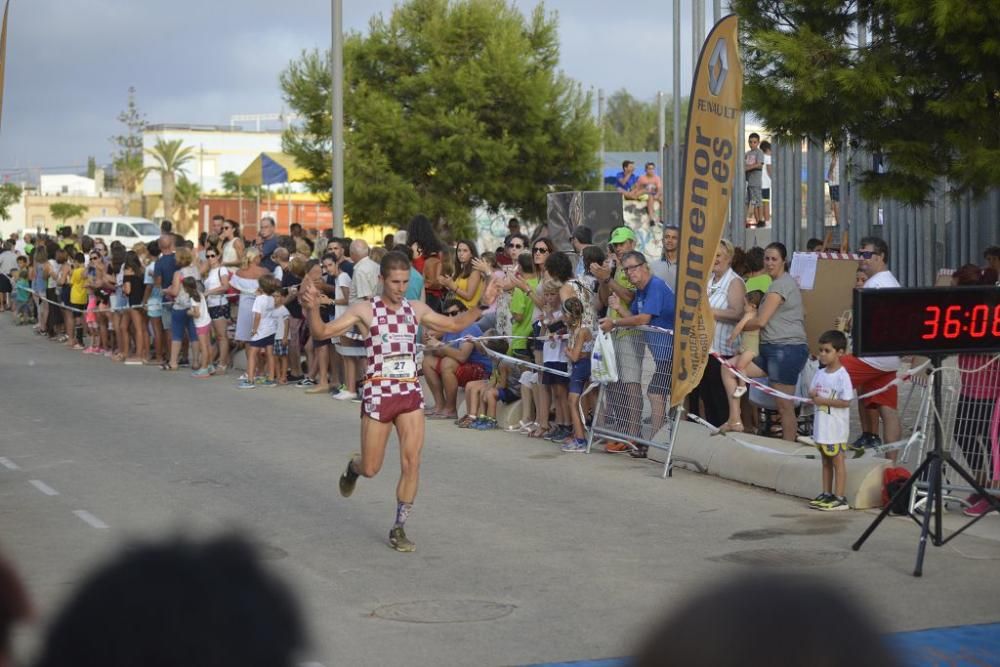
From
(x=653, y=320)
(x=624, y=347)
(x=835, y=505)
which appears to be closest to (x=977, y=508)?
(x=835, y=505)

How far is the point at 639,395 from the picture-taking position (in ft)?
44.3

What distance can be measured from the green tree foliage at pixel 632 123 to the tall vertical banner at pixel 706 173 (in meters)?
77.7

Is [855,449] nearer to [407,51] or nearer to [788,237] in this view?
[788,237]

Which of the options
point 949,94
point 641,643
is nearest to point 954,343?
point 949,94

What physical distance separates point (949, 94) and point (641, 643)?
12874mm

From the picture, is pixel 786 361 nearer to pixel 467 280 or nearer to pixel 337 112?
pixel 467 280

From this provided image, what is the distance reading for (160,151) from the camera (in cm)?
8644

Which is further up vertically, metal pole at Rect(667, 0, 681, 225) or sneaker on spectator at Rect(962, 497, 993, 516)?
metal pole at Rect(667, 0, 681, 225)

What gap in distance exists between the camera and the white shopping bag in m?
13.5

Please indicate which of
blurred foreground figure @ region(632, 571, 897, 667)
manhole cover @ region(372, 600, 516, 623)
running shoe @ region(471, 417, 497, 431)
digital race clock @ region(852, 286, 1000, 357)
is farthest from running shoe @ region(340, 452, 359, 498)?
blurred foreground figure @ region(632, 571, 897, 667)

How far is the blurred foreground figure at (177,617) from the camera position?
5.29 ft

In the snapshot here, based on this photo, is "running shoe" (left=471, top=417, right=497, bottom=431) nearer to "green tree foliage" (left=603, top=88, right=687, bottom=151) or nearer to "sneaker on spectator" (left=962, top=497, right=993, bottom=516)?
"sneaker on spectator" (left=962, top=497, right=993, bottom=516)

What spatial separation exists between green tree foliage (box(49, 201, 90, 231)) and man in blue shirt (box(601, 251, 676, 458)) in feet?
292

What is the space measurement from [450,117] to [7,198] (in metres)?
73.6
